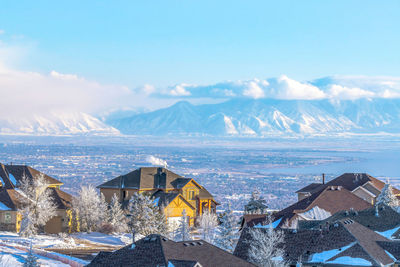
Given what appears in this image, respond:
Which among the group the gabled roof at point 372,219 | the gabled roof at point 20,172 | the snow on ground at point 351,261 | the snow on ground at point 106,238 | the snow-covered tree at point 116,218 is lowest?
the snow on ground at point 106,238

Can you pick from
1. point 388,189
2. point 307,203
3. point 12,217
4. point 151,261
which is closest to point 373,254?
point 151,261

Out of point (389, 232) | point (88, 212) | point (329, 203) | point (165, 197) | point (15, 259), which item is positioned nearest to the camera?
point (15, 259)

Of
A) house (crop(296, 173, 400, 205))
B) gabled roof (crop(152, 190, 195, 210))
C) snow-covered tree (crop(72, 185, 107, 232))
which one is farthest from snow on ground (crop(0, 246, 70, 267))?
house (crop(296, 173, 400, 205))

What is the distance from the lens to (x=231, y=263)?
1767 inches

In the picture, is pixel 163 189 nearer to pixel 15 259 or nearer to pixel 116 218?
pixel 116 218

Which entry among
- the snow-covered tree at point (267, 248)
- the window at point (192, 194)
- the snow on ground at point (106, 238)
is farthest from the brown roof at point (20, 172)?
the snow-covered tree at point (267, 248)

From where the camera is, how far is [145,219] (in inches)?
3000

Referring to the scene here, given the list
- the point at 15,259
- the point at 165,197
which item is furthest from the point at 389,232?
the point at 165,197

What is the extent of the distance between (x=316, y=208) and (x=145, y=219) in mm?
18630

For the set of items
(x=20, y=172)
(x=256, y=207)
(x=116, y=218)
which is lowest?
(x=116, y=218)

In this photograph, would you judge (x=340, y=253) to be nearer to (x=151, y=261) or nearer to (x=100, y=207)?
(x=151, y=261)

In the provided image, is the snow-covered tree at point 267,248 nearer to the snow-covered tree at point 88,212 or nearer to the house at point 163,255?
the house at point 163,255

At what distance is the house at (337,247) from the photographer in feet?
150

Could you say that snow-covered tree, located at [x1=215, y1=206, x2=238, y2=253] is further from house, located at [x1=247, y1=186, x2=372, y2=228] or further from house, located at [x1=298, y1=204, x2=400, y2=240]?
house, located at [x1=298, y1=204, x2=400, y2=240]
